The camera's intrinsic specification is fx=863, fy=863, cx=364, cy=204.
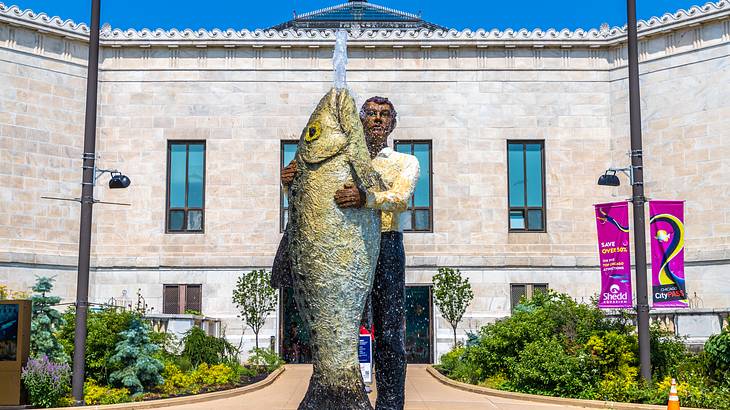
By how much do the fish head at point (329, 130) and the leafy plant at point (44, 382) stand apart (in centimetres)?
926

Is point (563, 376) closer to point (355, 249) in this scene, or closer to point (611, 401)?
point (611, 401)

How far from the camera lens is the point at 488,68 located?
26.7 metres

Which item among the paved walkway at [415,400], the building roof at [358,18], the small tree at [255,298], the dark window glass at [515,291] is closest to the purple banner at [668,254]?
the paved walkway at [415,400]

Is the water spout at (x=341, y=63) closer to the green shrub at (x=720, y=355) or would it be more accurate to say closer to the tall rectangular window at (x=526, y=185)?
the green shrub at (x=720, y=355)

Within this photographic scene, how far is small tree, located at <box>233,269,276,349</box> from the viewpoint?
24.0 m

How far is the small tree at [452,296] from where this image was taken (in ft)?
79.4

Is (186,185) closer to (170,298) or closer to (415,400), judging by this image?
(170,298)

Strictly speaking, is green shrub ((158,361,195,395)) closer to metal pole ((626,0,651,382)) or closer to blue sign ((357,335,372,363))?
blue sign ((357,335,372,363))

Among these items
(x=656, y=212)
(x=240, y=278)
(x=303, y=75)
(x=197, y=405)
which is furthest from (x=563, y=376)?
(x=303, y=75)

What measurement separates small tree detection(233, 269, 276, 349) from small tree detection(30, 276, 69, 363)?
915cm

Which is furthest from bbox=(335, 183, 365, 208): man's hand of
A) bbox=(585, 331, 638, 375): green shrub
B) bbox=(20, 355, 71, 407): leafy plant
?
bbox=(585, 331, 638, 375): green shrub

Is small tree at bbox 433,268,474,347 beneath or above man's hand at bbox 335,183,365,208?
beneath

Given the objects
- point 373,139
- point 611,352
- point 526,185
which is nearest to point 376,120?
point 373,139

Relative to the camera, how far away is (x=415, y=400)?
1418 cm
